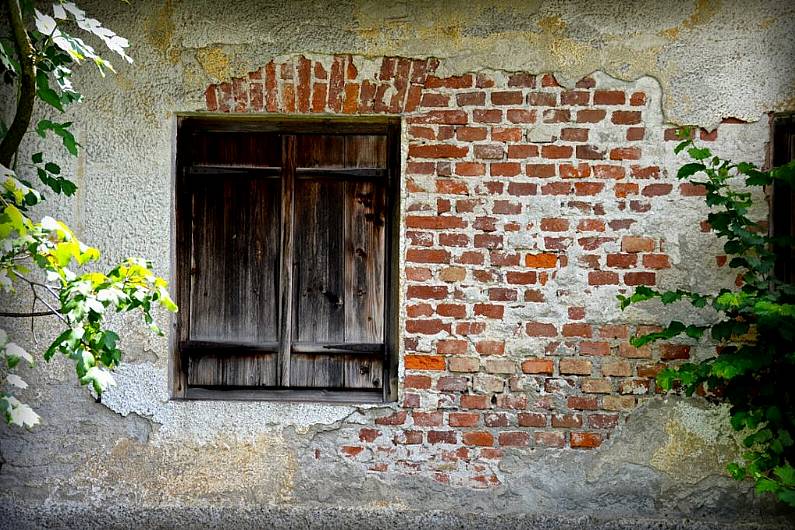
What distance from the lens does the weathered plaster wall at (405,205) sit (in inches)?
131

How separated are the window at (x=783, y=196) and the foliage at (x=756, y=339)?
8.5 inches

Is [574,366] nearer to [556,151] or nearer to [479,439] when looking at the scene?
[479,439]

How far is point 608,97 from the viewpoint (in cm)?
337

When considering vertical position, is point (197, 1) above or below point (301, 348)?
above

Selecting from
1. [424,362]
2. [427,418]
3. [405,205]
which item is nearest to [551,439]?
[427,418]

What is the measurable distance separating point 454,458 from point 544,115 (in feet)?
5.26

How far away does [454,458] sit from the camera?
3.38 meters

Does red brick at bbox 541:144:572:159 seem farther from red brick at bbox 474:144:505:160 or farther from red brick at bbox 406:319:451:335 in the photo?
red brick at bbox 406:319:451:335

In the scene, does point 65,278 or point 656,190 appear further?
point 656,190

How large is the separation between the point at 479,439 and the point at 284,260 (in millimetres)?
1225

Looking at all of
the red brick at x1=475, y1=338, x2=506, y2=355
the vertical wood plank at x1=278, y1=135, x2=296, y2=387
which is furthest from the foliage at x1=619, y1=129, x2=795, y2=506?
the vertical wood plank at x1=278, y1=135, x2=296, y2=387

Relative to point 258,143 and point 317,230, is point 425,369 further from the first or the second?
point 258,143

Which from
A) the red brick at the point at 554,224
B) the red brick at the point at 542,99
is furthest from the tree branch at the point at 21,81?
the red brick at the point at 554,224

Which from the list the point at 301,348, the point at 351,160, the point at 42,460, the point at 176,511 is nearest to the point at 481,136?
the point at 351,160
